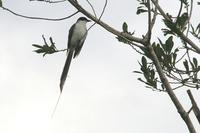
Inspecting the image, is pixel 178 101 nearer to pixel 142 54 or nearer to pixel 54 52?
pixel 142 54

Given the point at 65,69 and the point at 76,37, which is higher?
the point at 76,37

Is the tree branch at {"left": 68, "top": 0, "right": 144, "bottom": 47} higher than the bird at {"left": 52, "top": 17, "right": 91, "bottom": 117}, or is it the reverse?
the bird at {"left": 52, "top": 17, "right": 91, "bottom": 117}

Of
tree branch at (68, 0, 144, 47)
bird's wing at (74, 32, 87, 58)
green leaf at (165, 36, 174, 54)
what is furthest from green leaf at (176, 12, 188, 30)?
bird's wing at (74, 32, 87, 58)

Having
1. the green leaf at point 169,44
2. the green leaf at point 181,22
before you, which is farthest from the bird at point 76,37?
the green leaf at point 181,22

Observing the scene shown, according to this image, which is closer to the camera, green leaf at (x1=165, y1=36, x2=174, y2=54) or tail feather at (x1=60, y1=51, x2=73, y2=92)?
tail feather at (x1=60, y1=51, x2=73, y2=92)

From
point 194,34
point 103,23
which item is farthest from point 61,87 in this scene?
point 194,34

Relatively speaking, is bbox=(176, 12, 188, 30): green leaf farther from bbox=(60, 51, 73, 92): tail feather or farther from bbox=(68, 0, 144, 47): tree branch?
bbox=(60, 51, 73, 92): tail feather

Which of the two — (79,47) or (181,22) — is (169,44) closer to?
(181,22)

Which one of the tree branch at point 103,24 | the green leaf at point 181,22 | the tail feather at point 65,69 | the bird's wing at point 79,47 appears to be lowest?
the tail feather at point 65,69

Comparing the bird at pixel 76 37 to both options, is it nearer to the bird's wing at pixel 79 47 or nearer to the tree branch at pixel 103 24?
the bird's wing at pixel 79 47

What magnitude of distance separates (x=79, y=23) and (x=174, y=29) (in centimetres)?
219

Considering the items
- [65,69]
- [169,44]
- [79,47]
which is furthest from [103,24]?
[79,47]

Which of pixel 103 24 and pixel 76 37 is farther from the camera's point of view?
pixel 76 37

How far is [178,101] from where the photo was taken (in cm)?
400
